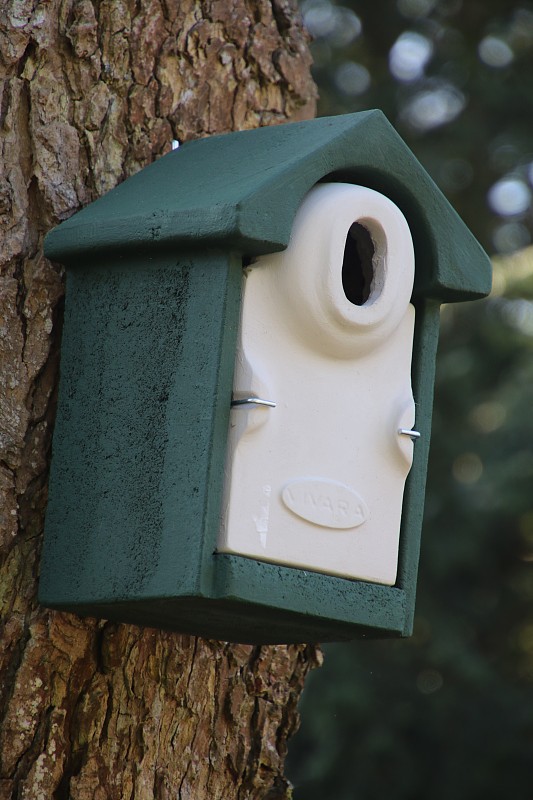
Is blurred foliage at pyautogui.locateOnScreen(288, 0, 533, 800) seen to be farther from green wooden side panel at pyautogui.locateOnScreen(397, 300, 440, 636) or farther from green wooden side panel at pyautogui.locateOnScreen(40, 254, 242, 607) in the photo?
green wooden side panel at pyautogui.locateOnScreen(40, 254, 242, 607)

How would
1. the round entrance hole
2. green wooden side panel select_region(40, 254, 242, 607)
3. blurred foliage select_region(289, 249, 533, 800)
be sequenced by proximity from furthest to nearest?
1. blurred foliage select_region(289, 249, 533, 800)
2. the round entrance hole
3. green wooden side panel select_region(40, 254, 242, 607)

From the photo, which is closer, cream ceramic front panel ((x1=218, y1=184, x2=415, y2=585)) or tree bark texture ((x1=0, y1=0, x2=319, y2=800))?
Result: cream ceramic front panel ((x1=218, y1=184, x2=415, y2=585))

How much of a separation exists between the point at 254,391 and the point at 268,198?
0.93 feet

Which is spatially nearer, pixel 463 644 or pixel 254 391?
pixel 254 391

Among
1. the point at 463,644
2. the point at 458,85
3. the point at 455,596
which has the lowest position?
the point at 463,644

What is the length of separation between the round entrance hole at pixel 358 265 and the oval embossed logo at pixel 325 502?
0.31m

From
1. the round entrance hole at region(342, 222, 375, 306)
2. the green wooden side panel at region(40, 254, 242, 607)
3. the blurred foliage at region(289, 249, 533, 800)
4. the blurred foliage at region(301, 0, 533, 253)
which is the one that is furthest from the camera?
the blurred foliage at region(301, 0, 533, 253)

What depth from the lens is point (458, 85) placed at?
307 inches

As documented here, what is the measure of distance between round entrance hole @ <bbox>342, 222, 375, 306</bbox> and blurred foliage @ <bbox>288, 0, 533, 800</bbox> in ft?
11.6

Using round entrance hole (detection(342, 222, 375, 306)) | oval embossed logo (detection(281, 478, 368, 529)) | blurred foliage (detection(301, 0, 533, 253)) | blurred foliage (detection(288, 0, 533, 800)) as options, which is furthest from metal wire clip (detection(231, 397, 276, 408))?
blurred foliage (detection(301, 0, 533, 253))

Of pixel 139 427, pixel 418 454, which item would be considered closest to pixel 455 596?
pixel 418 454

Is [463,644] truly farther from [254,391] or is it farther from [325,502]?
[254,391]

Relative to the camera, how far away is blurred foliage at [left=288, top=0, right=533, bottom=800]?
19.7ft

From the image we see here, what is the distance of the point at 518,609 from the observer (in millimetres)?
6508
